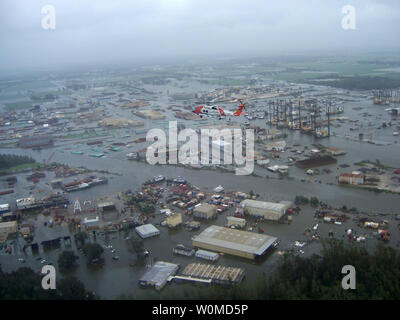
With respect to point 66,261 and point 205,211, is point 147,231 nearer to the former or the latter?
point 205,211

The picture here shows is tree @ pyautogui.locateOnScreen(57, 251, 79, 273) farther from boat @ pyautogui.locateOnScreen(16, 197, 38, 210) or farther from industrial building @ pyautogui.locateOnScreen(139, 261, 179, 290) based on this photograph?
boat @ pyautogui.locateOnScreen(16, 197, 38, 210)

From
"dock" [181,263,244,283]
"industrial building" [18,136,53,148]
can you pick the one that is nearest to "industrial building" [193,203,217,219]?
"dock" [181,263,244,283]

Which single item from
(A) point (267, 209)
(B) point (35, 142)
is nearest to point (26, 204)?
(A) point (267, 209)

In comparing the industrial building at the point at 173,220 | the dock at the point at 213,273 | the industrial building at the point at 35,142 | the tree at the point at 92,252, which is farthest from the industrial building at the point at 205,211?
the industrial building at the point at 35,142

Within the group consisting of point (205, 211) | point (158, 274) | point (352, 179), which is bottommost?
point (158, 274)

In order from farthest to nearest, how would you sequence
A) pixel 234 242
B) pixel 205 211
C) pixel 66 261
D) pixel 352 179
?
1. pixel 352 179
2. pixel 205 211
3. pixel 234 242
4. pixel 66 261

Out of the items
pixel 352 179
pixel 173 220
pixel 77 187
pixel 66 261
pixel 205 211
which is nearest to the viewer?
pixel 66 261
